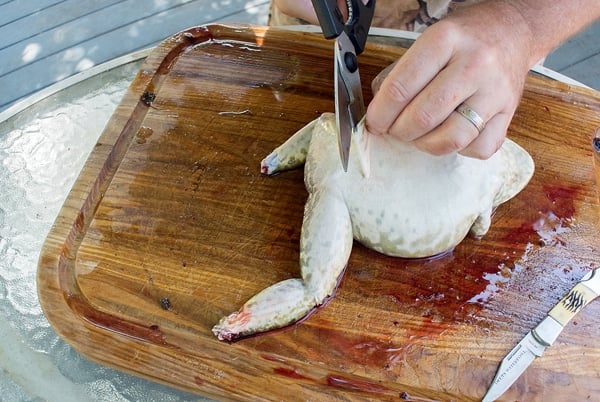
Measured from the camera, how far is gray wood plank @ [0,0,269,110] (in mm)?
2820

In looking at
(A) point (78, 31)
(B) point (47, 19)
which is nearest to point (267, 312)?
(A) point (78, 31)

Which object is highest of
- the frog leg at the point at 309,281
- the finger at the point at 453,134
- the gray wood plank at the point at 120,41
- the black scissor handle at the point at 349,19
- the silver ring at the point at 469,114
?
the black scissor handle at the point at 349,19

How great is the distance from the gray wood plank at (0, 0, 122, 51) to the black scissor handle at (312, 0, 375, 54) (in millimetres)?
2249

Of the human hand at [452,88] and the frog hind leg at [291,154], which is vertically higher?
the human hand at [452,88]

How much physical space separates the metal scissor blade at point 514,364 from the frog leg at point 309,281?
40cm

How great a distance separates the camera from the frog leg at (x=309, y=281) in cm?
128

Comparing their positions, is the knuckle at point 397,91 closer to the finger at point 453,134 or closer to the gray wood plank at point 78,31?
the finger at point 453,134

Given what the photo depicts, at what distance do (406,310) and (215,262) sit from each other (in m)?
0.46

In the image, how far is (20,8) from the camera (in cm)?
309

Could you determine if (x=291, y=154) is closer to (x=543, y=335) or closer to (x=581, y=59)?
(x=543, y=335)

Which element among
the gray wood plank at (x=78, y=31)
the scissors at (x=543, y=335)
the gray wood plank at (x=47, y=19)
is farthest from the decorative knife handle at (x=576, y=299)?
the gray wood plank at (x=47, y=19)

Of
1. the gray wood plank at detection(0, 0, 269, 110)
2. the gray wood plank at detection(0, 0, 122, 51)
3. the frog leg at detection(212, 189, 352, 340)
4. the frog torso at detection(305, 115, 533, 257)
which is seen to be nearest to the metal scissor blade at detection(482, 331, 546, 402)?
the frog torso at detection(305, 115, 533, 257)

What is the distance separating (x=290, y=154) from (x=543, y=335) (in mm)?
728

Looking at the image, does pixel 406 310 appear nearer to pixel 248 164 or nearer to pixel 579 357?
pixel 579 357
